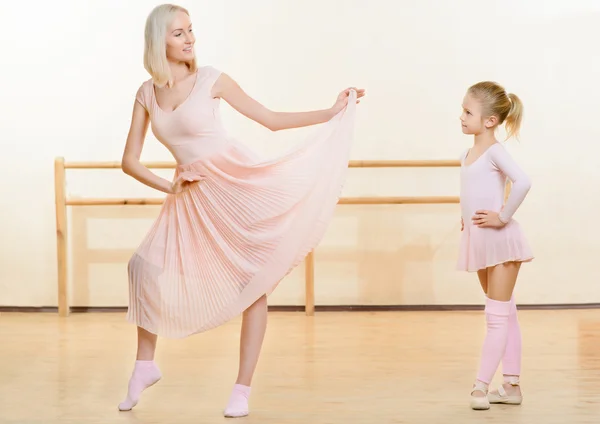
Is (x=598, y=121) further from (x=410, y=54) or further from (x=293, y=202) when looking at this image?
(x=293, y=202)

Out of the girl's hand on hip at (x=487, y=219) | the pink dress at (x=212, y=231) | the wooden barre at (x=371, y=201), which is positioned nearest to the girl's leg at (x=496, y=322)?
the girl's hand on hip at (x=487, y=219)

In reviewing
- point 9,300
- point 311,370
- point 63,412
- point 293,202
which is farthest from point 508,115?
point 9,300

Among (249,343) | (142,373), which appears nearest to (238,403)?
(249,343)

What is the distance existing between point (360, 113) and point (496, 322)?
7.03 feet

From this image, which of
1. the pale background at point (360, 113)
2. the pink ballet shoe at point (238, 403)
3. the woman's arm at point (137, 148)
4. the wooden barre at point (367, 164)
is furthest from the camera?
the pale background at point (360, 113)

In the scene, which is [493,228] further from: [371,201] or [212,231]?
[371,201]

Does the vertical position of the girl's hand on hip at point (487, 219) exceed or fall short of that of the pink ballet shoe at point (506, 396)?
it exceeds it

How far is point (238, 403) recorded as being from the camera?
8.49 feet

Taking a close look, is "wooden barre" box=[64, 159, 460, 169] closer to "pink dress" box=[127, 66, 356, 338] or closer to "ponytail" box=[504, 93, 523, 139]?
"ponytail" box=[504, 93, 523, 139]

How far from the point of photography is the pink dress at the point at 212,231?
103 inches

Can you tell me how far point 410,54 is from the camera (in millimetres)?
→ 4621

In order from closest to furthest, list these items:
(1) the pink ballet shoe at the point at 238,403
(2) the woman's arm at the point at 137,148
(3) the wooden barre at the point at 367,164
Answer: (1) the pink ballet shoe at the point at 238,403
(2) the woman's arm at the point at 137,148
(3) the wooden barre at the point at 367,164

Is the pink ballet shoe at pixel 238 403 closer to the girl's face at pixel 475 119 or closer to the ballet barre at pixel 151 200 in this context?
the girl's face at pixel 475 119

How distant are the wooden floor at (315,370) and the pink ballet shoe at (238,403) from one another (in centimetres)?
3
